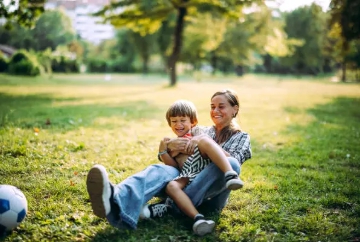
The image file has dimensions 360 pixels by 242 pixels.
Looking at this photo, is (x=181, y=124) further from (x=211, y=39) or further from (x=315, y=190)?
(x=211, y=39)

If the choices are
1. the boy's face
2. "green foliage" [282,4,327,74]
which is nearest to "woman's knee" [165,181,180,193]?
the boy's face

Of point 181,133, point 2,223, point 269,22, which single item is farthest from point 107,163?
point 269,22

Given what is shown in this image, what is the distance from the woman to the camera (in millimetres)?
2857

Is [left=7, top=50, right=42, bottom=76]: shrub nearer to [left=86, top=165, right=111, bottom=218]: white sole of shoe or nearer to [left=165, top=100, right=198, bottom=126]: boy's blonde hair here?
[left=165, top=100, right=198, bottom=126]: boy's blonde hair

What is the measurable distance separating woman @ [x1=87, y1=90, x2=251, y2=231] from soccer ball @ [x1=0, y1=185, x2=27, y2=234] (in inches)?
28.3

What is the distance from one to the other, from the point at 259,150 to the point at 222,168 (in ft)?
12.2

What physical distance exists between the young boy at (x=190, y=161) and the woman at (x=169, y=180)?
0.26 ft

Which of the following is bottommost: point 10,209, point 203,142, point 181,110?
point 10,209

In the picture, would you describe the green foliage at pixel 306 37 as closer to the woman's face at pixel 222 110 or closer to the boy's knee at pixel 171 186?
the woman's face at pixel 222 110

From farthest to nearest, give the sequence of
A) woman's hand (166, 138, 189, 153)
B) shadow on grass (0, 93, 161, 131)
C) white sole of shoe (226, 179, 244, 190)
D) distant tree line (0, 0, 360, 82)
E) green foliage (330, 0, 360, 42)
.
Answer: distant tree line (0, 0, 360, 82) → green foliage (330, 0, 360, 42) → shadow on grass (0, 93, 161, 131) → woman's hand (166, 138, 189, 153) → white sole of shoe (226, 179, 244, 190)

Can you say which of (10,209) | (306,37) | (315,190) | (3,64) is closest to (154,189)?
(10,209)

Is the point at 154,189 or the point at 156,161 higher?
the point at 154,189

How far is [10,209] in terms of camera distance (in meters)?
2.92

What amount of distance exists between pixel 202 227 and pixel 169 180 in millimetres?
590
